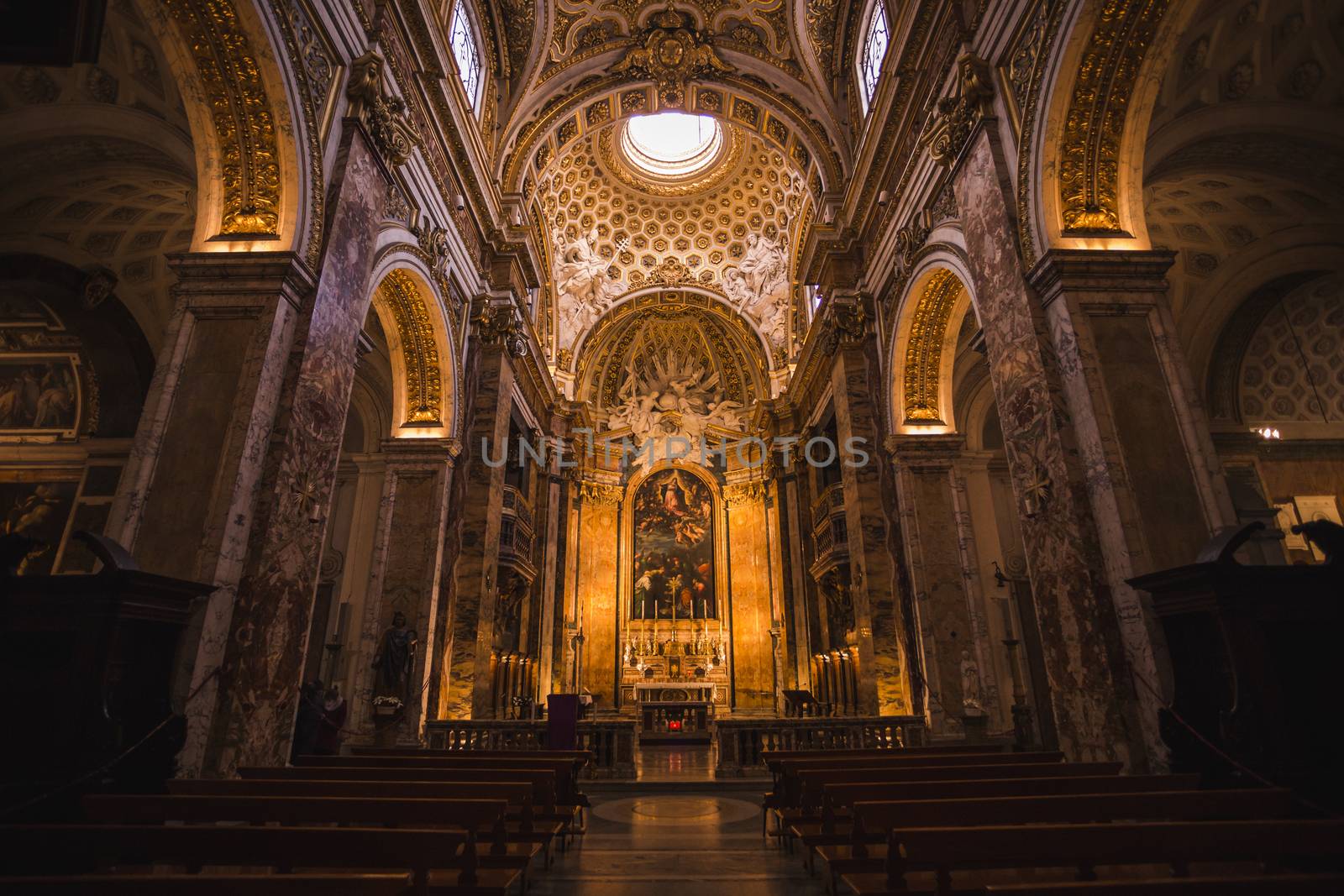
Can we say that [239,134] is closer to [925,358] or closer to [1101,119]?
[1101,119]

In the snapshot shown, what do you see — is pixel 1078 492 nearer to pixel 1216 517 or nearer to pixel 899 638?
pixel 1216 517

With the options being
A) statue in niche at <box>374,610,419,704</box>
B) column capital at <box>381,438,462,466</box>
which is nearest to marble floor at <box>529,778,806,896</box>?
statue in niche at <box>374,610,419,704</box>

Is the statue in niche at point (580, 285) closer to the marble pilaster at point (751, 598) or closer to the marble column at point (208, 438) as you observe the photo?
the marble pilaster at point (751, 598)

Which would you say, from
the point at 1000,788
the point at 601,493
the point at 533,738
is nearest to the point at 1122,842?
the point at 1000,788

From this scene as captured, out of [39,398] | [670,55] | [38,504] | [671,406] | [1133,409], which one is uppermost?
[670,55]

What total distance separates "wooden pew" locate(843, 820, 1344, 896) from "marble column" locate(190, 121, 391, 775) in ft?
18.7

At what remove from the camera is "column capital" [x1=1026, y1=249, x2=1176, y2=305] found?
6930mm

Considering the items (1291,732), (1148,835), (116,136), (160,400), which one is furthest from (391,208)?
(1291,732)

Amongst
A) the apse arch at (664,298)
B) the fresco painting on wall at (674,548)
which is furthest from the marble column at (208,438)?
the fresco painting on wall at (674,548)

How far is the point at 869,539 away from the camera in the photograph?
12.3 m

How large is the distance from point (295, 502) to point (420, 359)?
563cm

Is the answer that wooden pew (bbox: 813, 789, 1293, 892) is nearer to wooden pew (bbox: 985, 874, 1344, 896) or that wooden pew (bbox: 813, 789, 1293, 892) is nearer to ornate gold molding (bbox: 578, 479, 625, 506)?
wooden pew (bbox: 985, 874, 1344, 896)

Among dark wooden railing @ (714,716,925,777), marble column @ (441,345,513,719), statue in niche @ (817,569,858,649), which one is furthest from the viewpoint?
statue in niche @ (817,569,858,649)

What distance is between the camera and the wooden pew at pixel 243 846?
2.58m
